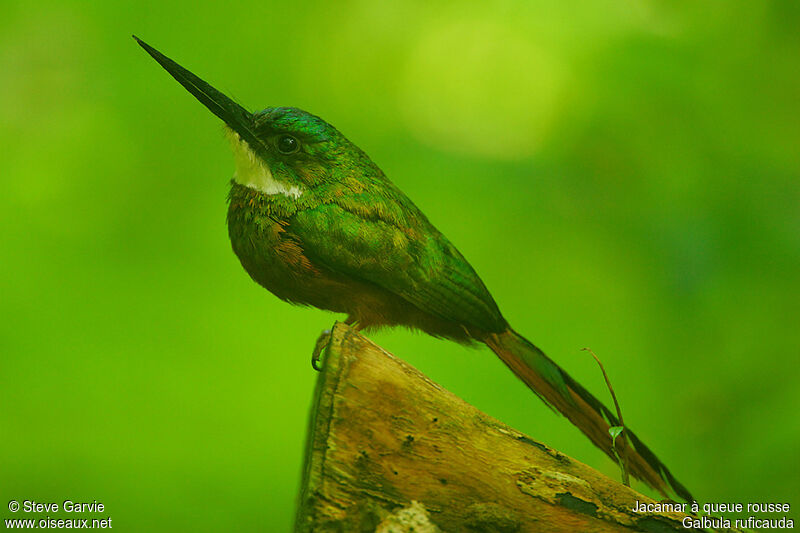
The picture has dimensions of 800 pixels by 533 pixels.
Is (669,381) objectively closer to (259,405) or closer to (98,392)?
(259,405)

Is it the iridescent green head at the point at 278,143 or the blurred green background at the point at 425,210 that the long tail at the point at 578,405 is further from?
the blurred green background at the point at 425,210

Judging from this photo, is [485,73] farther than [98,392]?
Yes

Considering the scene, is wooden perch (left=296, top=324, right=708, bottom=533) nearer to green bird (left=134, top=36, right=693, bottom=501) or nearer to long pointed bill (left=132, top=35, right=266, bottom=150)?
green bird (left=134, top=36, right=693, bottom=501)

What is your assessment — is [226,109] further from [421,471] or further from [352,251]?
[421,471]

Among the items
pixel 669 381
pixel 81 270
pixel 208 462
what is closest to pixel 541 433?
pixel 669 381

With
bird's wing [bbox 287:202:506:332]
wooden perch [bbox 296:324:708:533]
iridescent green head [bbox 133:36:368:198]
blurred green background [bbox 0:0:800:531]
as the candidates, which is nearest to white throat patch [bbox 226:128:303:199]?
iridescent green head [bbox 133:36:368:198]

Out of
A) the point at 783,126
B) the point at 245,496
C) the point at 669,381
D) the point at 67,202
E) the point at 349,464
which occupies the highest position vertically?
the point at 783,126

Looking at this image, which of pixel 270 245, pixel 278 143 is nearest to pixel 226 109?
pixel 278 143
